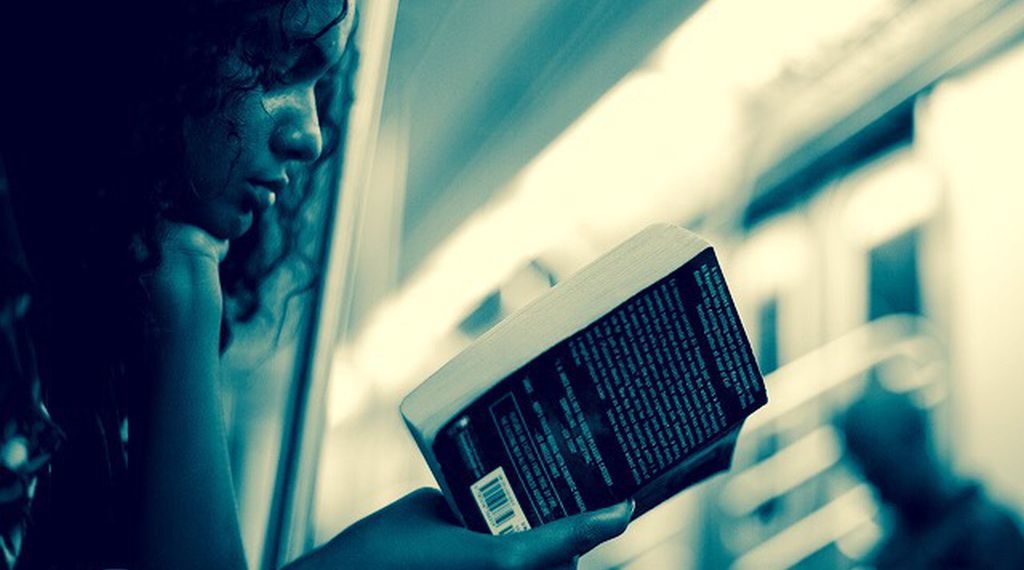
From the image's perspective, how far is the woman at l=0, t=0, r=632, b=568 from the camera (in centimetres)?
67

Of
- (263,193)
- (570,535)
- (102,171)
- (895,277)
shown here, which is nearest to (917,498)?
(895,277)

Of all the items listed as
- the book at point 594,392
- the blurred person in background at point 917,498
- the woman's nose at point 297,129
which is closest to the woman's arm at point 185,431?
the woman's nose at point 297,129

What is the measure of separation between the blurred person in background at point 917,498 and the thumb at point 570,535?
68 centimetres

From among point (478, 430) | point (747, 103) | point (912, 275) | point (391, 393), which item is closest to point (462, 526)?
point (478, 430)

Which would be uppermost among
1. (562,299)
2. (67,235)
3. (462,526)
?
(67,235)

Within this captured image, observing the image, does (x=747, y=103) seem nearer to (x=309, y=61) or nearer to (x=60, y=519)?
(x=309, y=61)

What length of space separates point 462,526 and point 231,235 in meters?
0.40

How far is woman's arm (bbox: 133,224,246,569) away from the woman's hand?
0.20 metres

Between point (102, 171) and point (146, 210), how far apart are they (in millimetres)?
48

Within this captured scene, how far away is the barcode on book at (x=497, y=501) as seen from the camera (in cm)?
55

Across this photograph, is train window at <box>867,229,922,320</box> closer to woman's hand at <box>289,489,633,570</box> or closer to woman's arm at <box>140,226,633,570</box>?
woman's hand at <box>289,489,633,570</box>

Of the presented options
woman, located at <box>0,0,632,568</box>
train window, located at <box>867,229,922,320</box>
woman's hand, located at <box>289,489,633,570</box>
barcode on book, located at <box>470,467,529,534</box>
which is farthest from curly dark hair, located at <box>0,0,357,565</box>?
train window, located at <box>867,229,922,320</box>

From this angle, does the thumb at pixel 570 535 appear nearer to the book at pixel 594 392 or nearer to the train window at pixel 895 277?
the book at pixel 594 392

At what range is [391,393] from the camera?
86 centimetres
